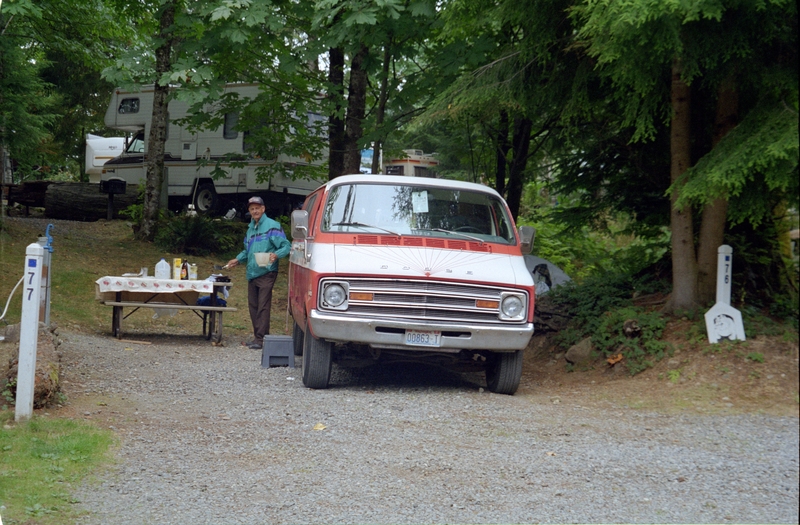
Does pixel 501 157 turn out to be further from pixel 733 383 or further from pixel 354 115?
pixel 733 383

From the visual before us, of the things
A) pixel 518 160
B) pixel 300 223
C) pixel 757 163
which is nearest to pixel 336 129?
pixel 518 160

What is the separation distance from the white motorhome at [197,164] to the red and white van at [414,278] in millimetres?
11250

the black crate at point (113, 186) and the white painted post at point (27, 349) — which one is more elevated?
the black crate at point (113, 186)

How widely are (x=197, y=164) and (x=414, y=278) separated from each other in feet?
50.7

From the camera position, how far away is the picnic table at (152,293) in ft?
35.5

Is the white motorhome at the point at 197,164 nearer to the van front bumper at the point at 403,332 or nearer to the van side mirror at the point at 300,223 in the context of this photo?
the van side mirror at the point at 300,223

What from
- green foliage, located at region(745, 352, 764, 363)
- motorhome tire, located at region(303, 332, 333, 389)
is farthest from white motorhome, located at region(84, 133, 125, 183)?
green foliage, located at region(745, 352, 764, 363)

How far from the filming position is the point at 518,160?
13688 millimetres

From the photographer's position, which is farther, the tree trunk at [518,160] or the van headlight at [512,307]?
the tree trunk at [518,160]

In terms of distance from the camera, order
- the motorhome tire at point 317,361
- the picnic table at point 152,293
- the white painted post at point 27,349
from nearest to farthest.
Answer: the white painted post at point 27,349, the motorhome tire at point 317,361, the picnic table at point 152,293

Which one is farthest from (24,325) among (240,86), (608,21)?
(240,86)

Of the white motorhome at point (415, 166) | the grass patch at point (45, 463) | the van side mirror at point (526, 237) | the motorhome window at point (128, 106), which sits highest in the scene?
the motorhome window at point (128, 106)

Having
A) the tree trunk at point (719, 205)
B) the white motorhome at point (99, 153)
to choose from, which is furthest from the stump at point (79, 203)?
the tree trunk at point (719, 205)

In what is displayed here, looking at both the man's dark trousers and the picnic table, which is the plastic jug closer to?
the picnic table
